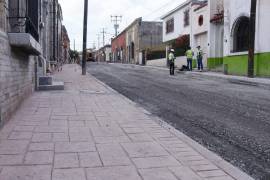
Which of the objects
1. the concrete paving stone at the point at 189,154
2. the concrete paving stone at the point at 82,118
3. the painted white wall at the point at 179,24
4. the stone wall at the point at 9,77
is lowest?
the concrete paving stone at the point at 189,154

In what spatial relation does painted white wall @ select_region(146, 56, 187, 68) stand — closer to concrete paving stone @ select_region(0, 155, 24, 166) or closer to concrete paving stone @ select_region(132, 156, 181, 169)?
concrete paving stone @ select_region(132, 156, 181, 169)

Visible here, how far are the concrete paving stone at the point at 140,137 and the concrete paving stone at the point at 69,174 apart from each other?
1851mm

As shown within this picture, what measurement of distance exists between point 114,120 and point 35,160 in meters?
3.33

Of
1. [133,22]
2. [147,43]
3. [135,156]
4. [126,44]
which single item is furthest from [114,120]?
[126,44]

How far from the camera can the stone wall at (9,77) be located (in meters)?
7.50

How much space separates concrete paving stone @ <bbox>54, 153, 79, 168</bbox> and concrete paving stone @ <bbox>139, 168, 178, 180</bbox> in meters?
0.82

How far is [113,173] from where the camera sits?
Result: 4.78m

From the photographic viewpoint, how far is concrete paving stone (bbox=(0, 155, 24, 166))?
5.09 m

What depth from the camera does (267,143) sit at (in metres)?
6.59

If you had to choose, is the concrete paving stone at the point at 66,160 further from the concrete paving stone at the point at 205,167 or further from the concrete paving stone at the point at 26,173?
the concrete paving stone at the point at 205,167

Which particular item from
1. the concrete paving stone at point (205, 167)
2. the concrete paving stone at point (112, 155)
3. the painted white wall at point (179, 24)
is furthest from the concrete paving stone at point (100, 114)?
the painted white wall at point (179, 24)

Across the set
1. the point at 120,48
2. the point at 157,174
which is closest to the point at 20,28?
the point at 157,174

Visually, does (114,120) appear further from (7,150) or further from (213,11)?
(213,11)

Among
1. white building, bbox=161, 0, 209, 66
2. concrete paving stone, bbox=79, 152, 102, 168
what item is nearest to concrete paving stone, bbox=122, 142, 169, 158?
concrete paving stone, bbox=79, 152, 102, 168
